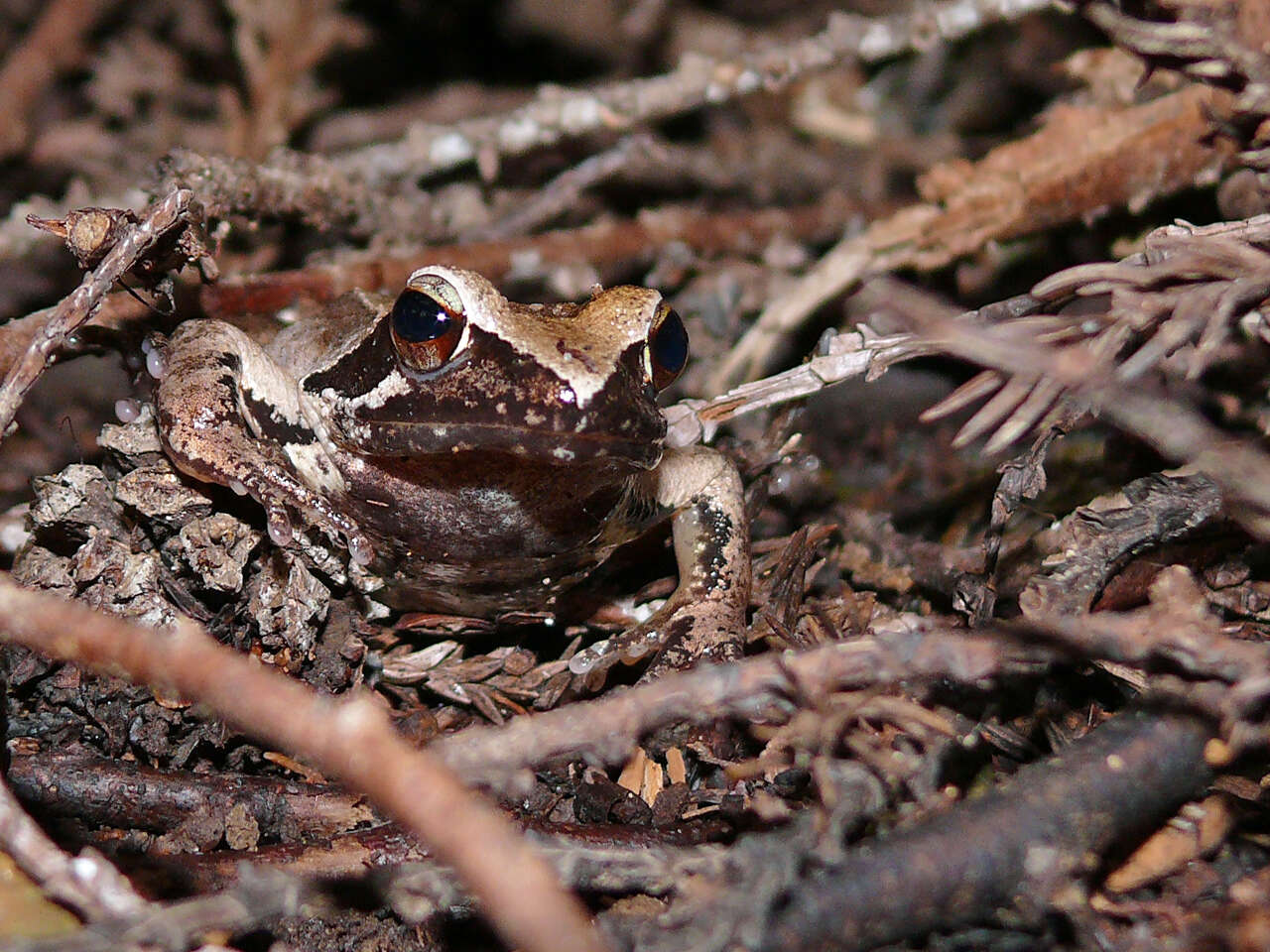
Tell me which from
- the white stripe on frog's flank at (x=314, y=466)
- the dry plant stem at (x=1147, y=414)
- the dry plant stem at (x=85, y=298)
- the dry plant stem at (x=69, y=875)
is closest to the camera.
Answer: the dry plant stem at (x=69, y=875)

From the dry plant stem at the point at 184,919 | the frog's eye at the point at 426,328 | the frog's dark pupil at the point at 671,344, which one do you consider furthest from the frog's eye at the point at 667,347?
the dry plant stem at the point at 184,919

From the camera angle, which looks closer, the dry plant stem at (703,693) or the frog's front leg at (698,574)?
the dry plant stem at (703,693)

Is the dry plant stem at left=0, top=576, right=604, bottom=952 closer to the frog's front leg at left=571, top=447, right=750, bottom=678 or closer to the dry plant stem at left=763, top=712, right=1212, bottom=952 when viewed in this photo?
the dry plant stem at left=763, top=712, right=1212, bottom=952

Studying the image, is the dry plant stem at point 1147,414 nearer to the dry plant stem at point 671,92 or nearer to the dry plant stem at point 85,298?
the dry plant stem at point 85,298

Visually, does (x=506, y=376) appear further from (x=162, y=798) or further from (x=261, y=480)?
(x=162, y=798)

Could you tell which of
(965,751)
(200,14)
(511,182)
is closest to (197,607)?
(965,751)

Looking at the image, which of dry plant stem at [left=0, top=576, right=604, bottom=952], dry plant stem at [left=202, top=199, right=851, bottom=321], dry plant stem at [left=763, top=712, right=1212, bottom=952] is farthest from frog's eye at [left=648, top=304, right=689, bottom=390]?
dry plant stem at [left=0, top=576, right=604, bottom=952]
